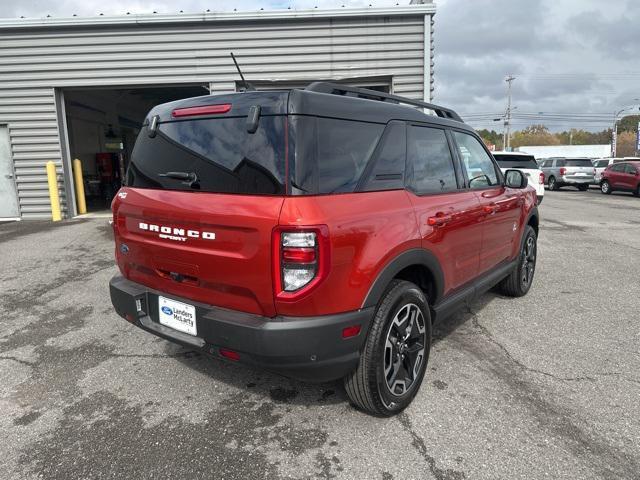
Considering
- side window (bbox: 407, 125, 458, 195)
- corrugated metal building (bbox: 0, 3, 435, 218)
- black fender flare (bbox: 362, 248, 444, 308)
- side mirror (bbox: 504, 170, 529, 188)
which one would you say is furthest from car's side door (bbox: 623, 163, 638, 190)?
black fender flare (bbox: 362, 248, 444, 308)

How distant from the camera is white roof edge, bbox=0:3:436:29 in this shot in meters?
9.39

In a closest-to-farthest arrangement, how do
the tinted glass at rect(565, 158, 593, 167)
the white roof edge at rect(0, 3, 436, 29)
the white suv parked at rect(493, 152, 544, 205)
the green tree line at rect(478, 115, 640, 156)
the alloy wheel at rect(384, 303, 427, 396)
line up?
1. the alloy wheel at rect(384, 303, 427, 396)
2. the white roof edge at rect(0, 3, 436, 29)
3. the white suv parked at rect(493, 152, 544, 205)
4. the tinted glass at rect(565, 158, 593, 167)
5. the green tree line at rect(478, 115, 640, 156)

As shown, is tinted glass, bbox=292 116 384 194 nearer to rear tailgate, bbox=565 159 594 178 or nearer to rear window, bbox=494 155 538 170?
rear window, bbox=494 155 538 170

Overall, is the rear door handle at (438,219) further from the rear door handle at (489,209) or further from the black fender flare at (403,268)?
the rear door handle at (489,209)

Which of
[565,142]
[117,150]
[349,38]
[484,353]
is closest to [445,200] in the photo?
[484,353]

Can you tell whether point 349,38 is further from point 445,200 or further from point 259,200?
point 259,200

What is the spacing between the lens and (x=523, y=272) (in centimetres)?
491

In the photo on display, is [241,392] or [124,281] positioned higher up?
[124,281]

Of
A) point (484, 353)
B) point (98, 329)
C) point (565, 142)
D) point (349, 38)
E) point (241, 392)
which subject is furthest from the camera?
point (565, 142)

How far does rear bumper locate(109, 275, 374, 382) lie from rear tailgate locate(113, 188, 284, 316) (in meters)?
0.09

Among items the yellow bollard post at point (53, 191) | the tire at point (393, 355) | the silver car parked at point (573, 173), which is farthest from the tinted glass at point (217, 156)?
the silver car parked at point (573, 173)

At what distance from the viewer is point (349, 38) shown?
31.8ft

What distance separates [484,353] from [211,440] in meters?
2.22

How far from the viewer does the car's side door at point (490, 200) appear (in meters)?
3.62
